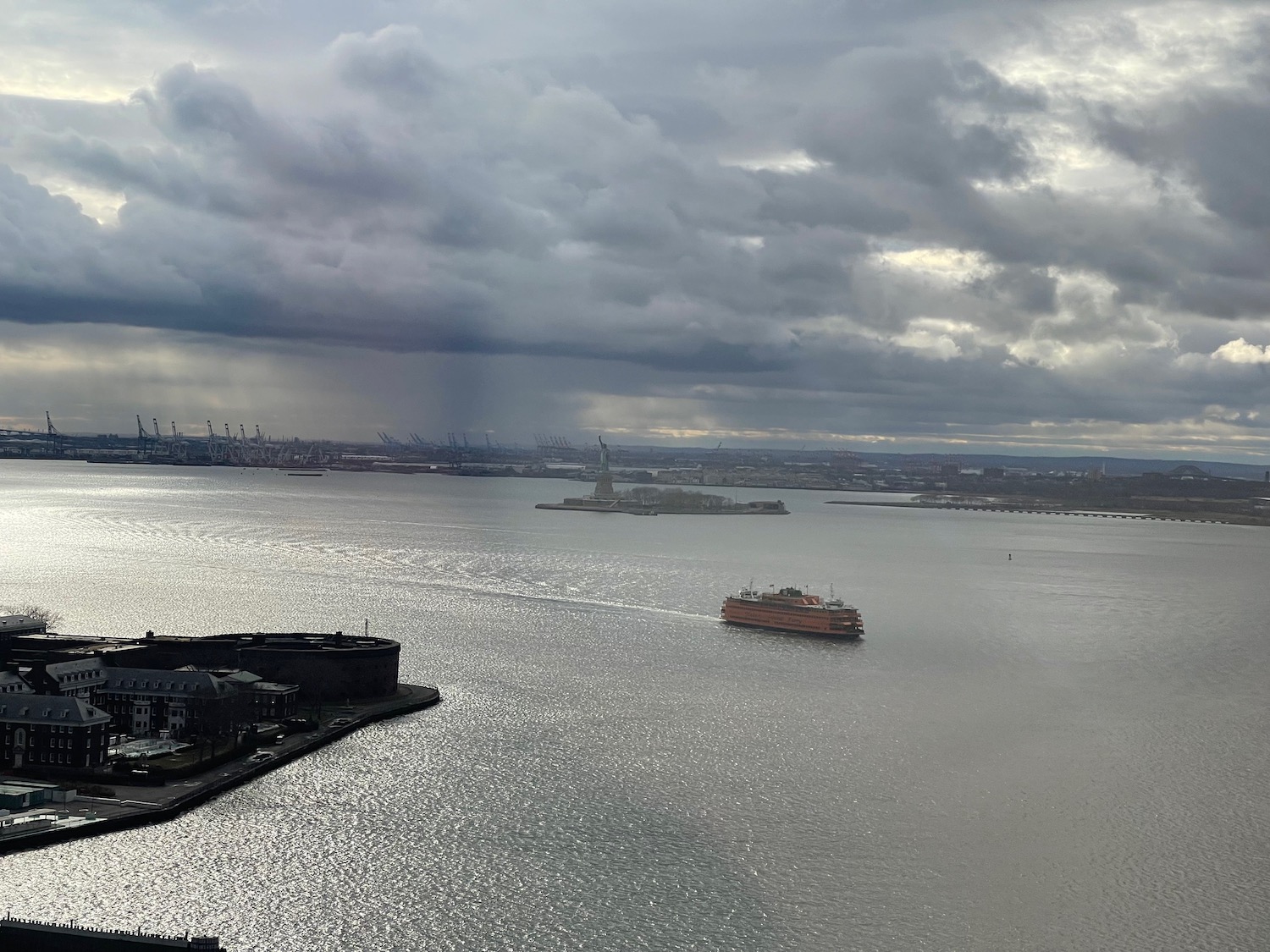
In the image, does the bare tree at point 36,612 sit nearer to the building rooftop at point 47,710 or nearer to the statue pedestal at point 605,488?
the building rooftop at point 47,710

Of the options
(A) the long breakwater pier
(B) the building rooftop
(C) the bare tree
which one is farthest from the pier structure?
(A) the long breakwater pier

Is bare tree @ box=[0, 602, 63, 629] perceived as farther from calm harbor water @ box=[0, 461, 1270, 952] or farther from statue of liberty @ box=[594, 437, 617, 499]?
statue of liberty @ box=[594, 437, 617, 499]

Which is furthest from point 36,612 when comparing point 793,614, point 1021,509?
point 1021,509

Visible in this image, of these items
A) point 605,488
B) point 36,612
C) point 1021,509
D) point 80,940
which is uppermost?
point 605,488

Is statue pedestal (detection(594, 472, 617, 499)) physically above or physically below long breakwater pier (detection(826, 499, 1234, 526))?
above

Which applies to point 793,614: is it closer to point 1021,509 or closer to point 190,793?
point 190,793

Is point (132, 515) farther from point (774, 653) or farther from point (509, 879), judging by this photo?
point (509, 879)

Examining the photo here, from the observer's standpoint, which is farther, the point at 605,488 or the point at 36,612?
the point at 605,488

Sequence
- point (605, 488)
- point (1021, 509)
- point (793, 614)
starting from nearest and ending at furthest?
point (793, 614) < point (605, 488) < point (1021, 509)

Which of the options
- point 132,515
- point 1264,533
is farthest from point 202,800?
point 1264,533
